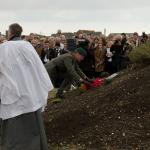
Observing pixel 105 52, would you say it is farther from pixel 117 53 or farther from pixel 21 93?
pixel 21 93

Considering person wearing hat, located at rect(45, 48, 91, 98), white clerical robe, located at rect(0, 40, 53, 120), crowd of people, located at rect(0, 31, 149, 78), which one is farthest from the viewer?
crowd of people, located at rect(0, 31, 149, 78)

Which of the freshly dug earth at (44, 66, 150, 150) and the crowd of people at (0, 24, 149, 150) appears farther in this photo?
Result: the freshly dug earth at (44, 66, 150, 150)

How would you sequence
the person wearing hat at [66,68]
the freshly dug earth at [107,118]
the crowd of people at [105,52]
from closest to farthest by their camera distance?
the freshly dug earth at [107,118] → the person wearing hat at [66,68] → the crowd of people at [105,52]

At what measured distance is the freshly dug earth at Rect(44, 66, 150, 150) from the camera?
11.4 meters

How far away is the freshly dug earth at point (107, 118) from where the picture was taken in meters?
11.4

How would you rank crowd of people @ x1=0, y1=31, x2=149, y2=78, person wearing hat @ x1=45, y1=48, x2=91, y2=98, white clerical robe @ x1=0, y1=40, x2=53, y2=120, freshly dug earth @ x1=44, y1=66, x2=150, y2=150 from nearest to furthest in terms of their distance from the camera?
white clerical robe @ x1=0, y1=40, x2=53, y2=120
freshly dug earth @ x1=44, y1=66, x2=150, y2=150
person wearing hat @ x1=45, y1=48, x2=91, y2=98
crowd of people @ x1=0, y1=31, x2=149, y2=78

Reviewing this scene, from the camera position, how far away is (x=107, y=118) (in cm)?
1259

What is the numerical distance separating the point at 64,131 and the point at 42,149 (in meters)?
1.92

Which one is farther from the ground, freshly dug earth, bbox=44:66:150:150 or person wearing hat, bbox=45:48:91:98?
person wearing hat, bbox=45:48:91:98

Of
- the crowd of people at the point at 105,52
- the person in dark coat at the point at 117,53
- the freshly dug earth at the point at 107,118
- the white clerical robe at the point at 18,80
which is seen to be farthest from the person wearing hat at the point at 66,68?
the white clerical robe at the point at 18,80

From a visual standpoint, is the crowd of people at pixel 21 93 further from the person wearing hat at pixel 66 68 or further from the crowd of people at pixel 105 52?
the crowd of people at pixel 105 52

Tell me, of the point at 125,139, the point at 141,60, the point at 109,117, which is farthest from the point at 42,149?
the point at 141,60

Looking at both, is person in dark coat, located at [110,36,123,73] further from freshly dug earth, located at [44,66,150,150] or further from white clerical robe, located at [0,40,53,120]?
white clerical robe, located at [0,40,53,120]

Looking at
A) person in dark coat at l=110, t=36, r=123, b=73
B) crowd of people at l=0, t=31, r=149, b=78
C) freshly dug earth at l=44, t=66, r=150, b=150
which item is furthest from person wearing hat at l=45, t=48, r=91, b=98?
person in dark coat at l=110, t=36, r=123, b=73
